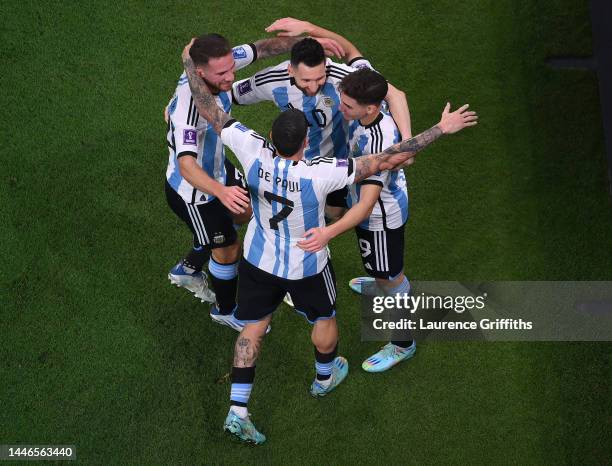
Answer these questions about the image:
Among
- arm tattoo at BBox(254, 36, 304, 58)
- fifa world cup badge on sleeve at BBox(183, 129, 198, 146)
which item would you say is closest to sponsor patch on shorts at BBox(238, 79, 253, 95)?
arm tattoo at BBox(254, 36, 304, 58)

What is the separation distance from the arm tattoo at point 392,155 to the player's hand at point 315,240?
40 centimetres

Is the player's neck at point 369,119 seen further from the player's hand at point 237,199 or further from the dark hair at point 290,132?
the player's hand at point 237,199

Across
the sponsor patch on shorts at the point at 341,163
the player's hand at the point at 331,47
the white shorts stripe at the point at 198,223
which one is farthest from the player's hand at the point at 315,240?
the player's hand at the point at 331,47

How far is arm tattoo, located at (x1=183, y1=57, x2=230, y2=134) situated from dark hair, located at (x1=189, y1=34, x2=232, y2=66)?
12 cm

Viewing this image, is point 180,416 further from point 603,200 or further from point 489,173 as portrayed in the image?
point 603,200

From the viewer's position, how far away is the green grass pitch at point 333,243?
577 cm

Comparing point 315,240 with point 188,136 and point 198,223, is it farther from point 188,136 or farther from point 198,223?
point 198,223

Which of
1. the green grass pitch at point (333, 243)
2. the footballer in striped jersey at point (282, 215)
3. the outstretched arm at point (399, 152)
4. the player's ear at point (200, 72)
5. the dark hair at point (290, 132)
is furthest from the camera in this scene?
the green grass pitch at point (333, 243)

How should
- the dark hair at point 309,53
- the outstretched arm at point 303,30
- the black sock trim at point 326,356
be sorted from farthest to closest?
the outstretched arm at point 303,30 < the black sock trim at point 326,356 < the dark hair at point 309,53

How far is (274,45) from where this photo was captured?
5.79m

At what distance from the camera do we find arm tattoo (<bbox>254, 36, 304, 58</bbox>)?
19.0 ft

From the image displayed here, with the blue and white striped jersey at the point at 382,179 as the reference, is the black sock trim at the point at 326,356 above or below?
below

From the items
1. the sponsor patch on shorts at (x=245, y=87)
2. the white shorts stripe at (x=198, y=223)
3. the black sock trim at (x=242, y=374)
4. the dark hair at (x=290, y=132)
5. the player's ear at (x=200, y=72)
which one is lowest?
the black sock trim at (x=242, y=374)

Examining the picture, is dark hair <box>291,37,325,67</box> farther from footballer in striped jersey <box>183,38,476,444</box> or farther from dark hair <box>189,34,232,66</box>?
footballer in striped jersey <box>183,38,476,444</box>
